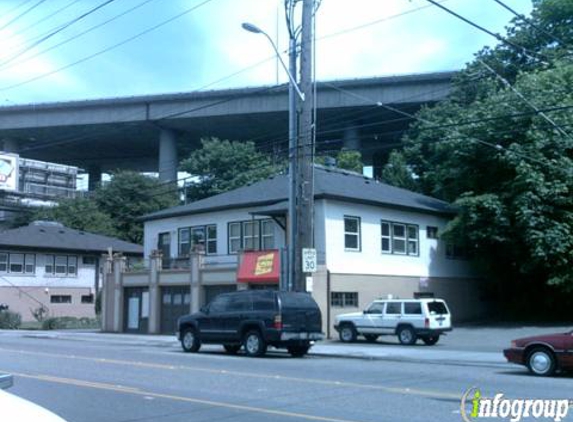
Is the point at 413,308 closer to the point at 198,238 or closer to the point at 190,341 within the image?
the point at 190,341

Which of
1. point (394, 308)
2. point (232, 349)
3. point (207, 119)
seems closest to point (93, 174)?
point (207, 119)

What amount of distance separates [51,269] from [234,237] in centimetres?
2243

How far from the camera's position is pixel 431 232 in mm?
39406

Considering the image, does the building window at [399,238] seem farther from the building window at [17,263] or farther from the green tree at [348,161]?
the building window at [17,263]

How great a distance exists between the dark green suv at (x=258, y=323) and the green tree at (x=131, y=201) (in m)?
46.9

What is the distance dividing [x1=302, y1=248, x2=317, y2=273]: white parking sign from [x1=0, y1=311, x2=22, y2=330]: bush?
2708 cm

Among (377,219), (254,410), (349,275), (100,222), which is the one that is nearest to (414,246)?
(377,219)

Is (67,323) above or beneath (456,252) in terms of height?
beneath

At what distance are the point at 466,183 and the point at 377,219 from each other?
6.46 m

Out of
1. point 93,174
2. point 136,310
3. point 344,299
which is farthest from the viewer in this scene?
point 93,174

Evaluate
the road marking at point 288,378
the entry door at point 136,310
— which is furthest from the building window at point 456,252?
the road marking at point 288,378

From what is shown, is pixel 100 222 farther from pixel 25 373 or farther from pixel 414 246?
pixel 25 373

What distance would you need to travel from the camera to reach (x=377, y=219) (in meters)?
35.8

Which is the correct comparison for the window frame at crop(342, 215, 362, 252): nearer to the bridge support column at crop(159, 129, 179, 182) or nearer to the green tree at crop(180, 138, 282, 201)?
the green tree at crop(180, 138, 282, 201)
